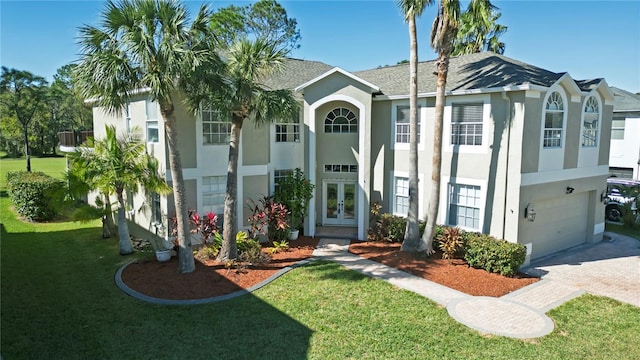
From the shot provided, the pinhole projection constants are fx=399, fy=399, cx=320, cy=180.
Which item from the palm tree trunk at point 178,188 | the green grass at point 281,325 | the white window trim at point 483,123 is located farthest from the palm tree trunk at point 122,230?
the white window trim at point 483,123

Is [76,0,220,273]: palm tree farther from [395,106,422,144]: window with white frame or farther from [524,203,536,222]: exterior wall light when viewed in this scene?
Result: [524,203,536,222]: exterior wall light

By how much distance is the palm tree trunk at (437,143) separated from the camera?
13773 millimetres

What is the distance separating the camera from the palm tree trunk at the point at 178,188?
1170cm

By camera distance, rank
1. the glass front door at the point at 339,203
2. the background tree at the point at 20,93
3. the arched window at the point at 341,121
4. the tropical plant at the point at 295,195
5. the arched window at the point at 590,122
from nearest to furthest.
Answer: the arched window at the point at 590,122 → the tropical plant at the point at 295,195 → the arched window at the point at 341,121 → the glass front door at the point at 339,203 → the background tree at the point at 20,93

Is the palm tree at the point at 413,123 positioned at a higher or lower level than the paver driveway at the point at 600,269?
higher

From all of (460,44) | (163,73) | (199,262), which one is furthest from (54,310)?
(460,44)

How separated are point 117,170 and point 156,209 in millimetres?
2278

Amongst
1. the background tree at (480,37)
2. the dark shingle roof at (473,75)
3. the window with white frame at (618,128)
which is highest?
the background tree at (480,37)

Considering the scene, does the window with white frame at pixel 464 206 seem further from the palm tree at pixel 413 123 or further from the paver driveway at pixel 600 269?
the paver driveway at pixel 600 269

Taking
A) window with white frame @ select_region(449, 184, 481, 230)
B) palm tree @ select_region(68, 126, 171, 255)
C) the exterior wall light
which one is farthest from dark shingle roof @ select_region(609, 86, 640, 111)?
palm tree @ select_region(68, 126, 171, 255)

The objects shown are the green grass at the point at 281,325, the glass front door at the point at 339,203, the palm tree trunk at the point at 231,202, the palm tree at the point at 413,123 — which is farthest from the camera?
the glass front door at the point at 339,203

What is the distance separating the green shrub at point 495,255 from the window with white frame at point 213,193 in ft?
31.1

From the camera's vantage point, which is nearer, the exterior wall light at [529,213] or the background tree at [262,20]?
the exterior wall light at [529,213]

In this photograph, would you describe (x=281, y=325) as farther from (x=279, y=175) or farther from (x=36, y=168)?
(x=36, y=168)
